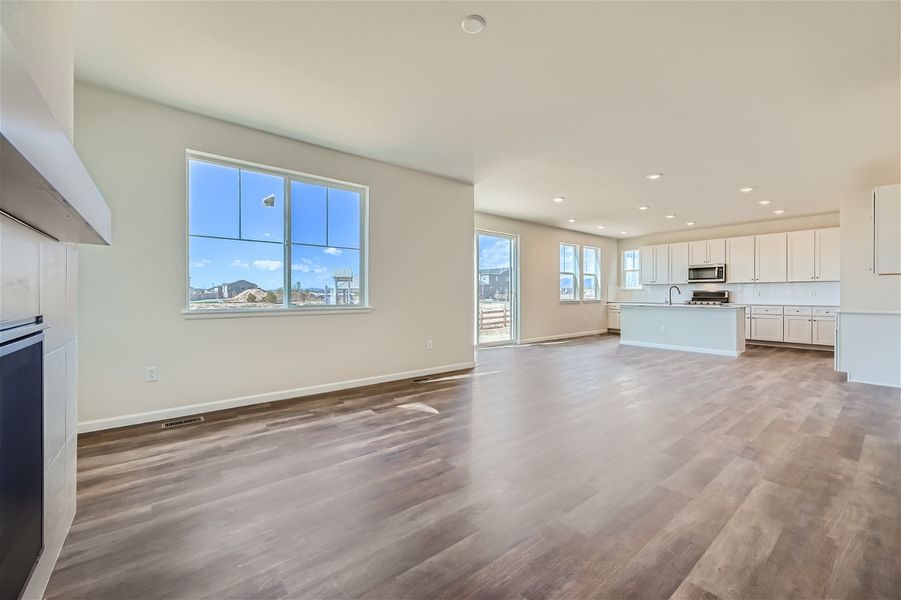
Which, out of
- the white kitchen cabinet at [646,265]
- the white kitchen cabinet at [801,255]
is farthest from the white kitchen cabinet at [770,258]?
the white kitchen cabinet at [646,265]

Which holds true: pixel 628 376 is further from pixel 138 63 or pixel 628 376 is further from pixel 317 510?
pixel 138 63

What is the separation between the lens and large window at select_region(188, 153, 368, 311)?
339cm

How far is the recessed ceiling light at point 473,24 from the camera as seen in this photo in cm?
212

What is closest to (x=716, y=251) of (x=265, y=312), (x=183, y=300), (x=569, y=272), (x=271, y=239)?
(x=569, y=272)

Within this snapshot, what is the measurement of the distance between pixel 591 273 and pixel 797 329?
163 inches

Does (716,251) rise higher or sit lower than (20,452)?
higher

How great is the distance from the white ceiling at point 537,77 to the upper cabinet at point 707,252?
146 inches

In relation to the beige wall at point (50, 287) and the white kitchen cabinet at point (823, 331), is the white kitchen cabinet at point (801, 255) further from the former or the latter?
the beige wall at point (50, 287)

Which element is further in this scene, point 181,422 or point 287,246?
point 287,246

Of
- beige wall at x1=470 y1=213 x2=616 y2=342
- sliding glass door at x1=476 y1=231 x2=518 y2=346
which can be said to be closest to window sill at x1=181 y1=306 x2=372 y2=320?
sliding glass door at x1=476 y1=231 x2=518 y2=346

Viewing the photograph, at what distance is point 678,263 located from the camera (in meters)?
8.80

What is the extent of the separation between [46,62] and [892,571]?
353cm

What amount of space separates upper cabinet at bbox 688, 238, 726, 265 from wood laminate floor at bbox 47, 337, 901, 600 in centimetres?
534

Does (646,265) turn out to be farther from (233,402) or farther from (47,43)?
(47,43)
